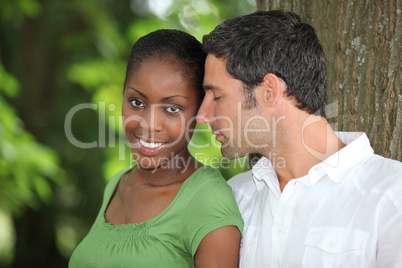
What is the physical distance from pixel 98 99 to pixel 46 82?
81.8 inches

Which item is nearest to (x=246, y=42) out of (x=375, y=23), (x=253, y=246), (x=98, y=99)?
(x=375, y=23)

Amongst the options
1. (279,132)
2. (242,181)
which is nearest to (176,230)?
(242,181)

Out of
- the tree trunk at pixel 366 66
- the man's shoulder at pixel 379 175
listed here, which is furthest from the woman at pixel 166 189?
the tree trunk at pixel 366 66

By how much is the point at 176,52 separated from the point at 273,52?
1.39ft

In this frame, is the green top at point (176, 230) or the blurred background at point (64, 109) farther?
the blurred background at point (64, 109)

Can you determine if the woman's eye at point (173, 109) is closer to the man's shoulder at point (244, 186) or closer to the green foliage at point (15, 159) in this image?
the man's shoulder at point (244, 186)

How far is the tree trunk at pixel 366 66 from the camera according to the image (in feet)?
6.64

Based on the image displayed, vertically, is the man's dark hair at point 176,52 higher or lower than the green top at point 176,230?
higher

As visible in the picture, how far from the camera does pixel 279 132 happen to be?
2.05m

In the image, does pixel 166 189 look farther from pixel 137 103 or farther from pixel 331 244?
pixel 331 244

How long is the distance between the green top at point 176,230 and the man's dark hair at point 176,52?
0.43 m

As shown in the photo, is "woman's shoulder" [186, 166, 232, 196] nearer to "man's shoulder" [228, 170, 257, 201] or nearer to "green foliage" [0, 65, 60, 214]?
"man's shoulder" [228, 170, 257, 201]

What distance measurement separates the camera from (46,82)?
5.79 metres

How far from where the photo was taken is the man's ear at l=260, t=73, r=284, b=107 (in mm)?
2035
